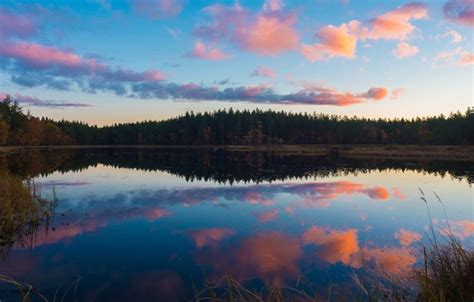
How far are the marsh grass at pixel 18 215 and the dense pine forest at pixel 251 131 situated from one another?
106476 millimetres

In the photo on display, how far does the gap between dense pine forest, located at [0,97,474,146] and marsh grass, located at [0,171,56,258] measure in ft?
349

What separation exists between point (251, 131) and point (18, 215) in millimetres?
121435

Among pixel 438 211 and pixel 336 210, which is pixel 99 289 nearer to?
pixel 336 210

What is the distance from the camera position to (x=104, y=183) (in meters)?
29.8

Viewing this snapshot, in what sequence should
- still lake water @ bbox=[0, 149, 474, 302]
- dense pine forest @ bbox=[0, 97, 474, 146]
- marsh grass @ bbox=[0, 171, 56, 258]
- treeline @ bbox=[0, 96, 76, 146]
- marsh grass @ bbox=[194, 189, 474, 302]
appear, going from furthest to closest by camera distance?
1. dense pine forest @ bbox=[0, 97, 474, 146]
2. treeline @ bbox=[0, 96, 76, 146]
3. marsh grass @ bbox=[0, 171, 56, 258]
4. still lake water @ bbox=[0, 149, 474, 302]
5. marsh grass @ bbox=[194, 189, 474, 302]

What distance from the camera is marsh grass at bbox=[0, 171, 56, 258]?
1290 centimetres

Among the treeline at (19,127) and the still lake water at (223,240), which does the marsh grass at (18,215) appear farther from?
the treeline at (19,127)

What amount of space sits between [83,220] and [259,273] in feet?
32.9

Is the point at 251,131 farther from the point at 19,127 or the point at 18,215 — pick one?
the point at 18,215

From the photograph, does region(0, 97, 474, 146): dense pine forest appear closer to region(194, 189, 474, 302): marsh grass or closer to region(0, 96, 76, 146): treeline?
region(0, 96, 76, 146): treeline

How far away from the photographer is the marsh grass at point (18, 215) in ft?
42.3

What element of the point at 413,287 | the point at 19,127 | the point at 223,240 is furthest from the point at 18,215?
the point at 19,127

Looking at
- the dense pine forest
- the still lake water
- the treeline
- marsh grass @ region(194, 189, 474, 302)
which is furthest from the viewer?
the dense pine forest

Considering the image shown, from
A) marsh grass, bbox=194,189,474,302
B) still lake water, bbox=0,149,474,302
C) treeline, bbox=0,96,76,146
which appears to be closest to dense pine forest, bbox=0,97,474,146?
treeline, bbox=0,96,76,146
